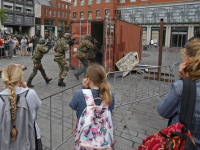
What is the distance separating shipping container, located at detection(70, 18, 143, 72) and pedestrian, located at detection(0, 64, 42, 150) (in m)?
6.55

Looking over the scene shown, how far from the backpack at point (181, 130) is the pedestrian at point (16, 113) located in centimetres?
129

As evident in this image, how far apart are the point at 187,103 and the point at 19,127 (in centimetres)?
168

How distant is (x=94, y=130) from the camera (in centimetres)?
191

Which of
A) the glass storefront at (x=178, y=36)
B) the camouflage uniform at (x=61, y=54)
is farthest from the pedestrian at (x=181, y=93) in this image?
the glass storefront at (x=178, y=36)

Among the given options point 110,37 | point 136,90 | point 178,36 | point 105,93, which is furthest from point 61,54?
point 178,36

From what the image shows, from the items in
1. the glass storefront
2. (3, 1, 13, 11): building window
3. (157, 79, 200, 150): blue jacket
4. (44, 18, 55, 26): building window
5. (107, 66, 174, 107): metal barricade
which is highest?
(3, 1, 13, 11): building window

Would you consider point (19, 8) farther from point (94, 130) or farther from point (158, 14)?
point (94, 130)

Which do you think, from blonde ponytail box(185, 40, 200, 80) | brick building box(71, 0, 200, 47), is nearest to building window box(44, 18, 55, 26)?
brick building box(71, 0, 200, 47)

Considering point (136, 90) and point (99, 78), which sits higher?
point (99, 78)

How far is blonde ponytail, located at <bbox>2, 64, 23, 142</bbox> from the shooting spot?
196cm

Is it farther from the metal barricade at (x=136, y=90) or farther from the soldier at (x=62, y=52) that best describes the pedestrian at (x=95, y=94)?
the soldier at (x=62, y=52)

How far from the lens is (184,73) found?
1770 mm

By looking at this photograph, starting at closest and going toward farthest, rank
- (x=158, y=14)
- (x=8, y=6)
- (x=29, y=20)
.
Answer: (x=158, y=14), (x=8, y=6), (x=29, y=20)

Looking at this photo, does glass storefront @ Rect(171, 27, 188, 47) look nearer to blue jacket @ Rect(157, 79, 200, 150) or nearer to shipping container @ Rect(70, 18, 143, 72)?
shipping container @ Rect(70, 18, 143, 72)
